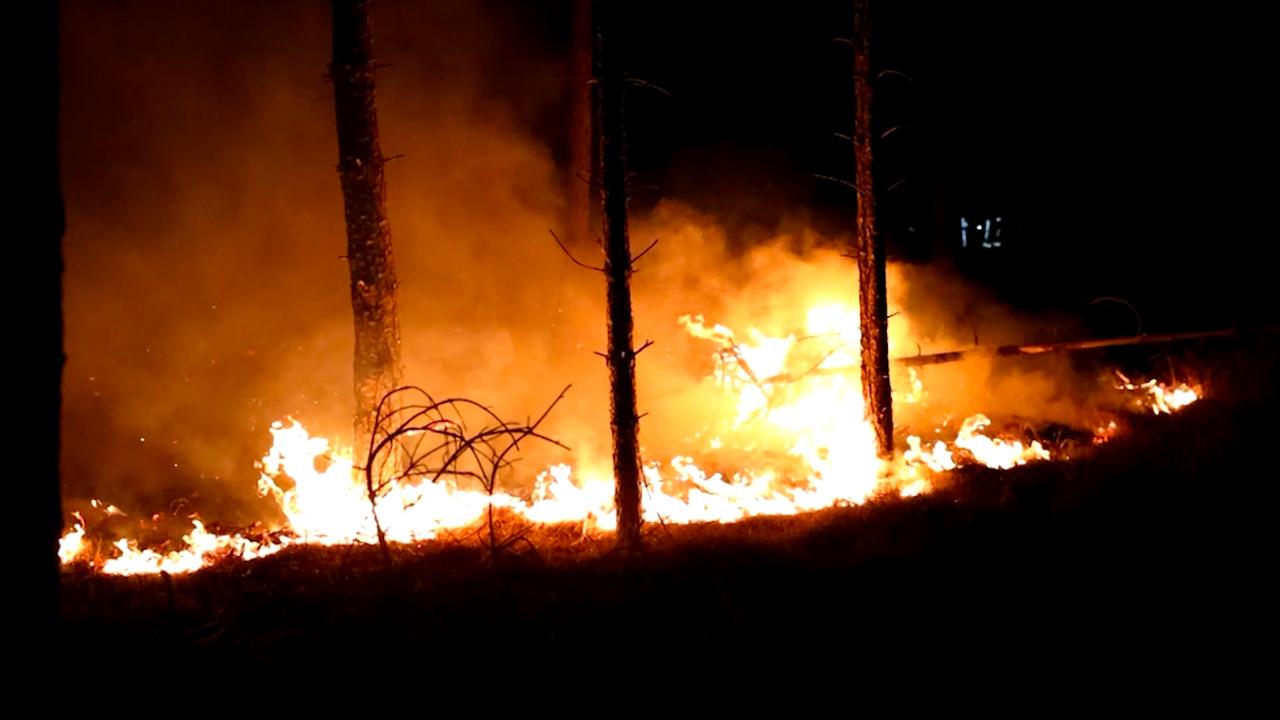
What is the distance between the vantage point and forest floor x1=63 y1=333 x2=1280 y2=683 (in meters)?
5.12

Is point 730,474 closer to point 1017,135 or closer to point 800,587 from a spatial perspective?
point 800,587

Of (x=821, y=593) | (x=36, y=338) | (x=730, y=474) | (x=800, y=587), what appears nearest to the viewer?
(x=36, y=338)

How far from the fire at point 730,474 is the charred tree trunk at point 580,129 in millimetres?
2192

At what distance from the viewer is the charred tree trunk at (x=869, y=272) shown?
9.31 m

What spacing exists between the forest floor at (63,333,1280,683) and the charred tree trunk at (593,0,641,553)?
451 mm

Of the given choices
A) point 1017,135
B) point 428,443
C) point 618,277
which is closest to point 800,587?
point 618,277

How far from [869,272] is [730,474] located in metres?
2.83

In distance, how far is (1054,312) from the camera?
16.6 metres

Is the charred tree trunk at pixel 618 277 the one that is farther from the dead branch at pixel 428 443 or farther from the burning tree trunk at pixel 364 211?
the burning tree trunk at pixel 364 211

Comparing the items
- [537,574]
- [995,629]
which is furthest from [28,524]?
[995,629]

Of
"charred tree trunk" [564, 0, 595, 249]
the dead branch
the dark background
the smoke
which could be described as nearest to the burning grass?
the dead branch

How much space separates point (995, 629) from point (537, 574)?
301 centimetres

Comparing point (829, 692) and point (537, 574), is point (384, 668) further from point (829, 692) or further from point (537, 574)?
point (829, 692)

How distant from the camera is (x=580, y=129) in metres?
13.2
